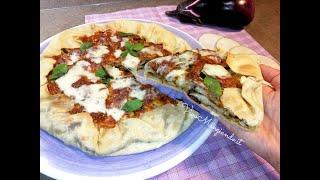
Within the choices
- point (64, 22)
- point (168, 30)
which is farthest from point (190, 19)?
point (64, 22)

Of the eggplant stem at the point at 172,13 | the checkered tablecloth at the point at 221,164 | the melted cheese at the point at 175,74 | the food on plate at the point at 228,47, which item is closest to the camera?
the checkered tablecloth at the point at 221,164

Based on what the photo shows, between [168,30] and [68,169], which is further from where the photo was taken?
[168,30]

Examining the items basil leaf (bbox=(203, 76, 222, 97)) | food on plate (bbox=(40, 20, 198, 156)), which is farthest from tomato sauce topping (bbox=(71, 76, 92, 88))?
basil leaf (bbox=(203, 76, 222, 97))

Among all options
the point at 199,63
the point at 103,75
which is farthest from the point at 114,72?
the point at 199,63

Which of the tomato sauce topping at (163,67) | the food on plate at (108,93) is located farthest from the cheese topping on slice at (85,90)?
the tomato sauce topping at (163,67)

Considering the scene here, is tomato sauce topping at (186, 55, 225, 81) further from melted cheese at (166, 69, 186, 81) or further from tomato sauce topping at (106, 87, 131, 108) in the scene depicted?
tomato sauce topping at (106, 87, 131, 108)

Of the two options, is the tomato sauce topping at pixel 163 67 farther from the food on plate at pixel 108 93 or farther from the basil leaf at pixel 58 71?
the basil leaf at pixel 58 71

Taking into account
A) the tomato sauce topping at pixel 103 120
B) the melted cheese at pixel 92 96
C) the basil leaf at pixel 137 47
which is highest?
the basil leaf at pixel 137 47
